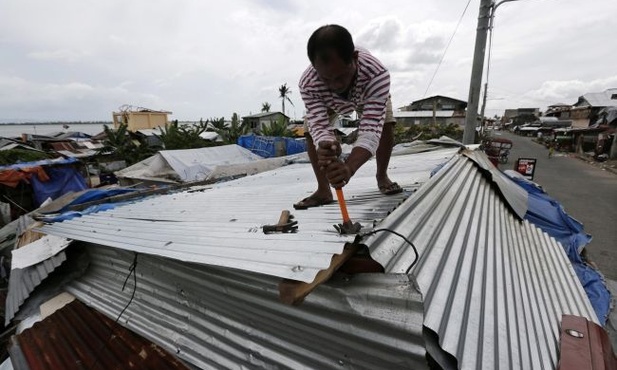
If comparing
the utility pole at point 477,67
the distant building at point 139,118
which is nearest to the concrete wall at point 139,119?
the distant building at point 139,118

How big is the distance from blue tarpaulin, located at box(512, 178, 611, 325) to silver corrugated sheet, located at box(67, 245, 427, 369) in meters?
3.48

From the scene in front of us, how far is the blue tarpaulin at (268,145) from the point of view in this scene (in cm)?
1597

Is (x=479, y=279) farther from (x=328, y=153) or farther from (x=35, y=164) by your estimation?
(x=35, y=164)

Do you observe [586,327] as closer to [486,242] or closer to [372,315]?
[486,242]

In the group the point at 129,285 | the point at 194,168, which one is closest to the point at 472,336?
the point at 129,285

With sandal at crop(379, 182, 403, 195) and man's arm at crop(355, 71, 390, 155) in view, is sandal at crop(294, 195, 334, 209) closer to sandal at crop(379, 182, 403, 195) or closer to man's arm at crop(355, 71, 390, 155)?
sandal at crop(379, 182, 403, 195)

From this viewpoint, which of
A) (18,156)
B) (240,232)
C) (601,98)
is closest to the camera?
(240,232)

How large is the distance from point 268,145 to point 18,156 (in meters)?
11.3

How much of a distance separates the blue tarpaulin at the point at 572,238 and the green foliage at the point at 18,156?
18106 mm

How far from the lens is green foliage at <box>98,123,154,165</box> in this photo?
17.6m

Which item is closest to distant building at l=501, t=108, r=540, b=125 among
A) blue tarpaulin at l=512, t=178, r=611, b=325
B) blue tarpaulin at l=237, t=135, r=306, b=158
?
blue tarpaulin at l=237, t=135, r=306, b=158

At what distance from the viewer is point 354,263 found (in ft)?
4.20

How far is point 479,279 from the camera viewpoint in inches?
69.0

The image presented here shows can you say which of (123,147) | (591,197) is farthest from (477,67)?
(123,147)
